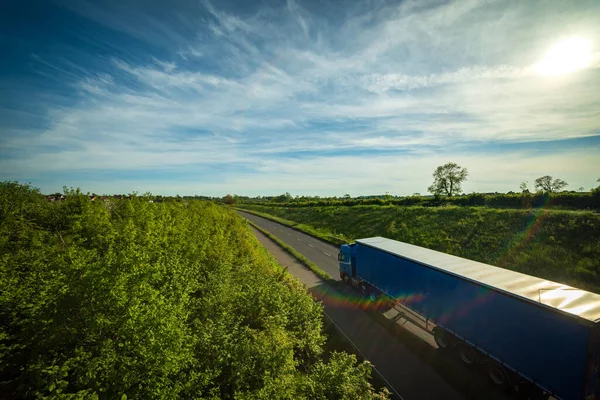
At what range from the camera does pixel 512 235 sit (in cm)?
2747

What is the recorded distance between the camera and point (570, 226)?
24.4 m

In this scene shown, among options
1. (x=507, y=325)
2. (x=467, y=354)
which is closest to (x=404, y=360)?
(x=467, y=354)

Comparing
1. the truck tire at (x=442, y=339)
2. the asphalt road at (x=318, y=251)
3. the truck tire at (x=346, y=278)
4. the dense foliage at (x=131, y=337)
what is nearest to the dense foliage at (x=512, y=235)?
the asphalt road at (x=318, y=251)

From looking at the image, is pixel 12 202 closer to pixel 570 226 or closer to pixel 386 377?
pixel 386 377

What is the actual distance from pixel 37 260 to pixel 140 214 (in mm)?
6522

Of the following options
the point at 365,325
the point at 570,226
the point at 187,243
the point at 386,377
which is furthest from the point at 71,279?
the point at 570,226

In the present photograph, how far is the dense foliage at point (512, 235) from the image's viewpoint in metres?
20.7

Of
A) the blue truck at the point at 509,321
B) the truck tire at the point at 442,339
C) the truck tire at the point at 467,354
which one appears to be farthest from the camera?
the truck tire at the point at 442,339

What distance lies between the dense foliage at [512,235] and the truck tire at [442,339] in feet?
49.5

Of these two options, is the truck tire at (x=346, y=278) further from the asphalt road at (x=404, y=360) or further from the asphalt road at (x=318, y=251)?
the asphalt road at (x=318, y=251)

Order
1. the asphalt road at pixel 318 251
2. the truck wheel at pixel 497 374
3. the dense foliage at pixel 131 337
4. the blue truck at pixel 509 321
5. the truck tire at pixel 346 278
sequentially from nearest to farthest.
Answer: the dense foliage at pixel 131 337, the blue truck at pixel 509 321, the truck wheel at pixel 497 374, the truck tire at pixel 346 278, the asphalt road at pixel 318 251

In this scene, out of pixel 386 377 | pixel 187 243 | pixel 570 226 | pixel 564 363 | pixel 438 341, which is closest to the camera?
pixel 564 363

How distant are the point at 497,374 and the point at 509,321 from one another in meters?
2.70

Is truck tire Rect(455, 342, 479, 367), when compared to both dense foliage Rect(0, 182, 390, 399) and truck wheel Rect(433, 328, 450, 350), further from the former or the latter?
dense foliage Rect(0, 182, 390, 399)
